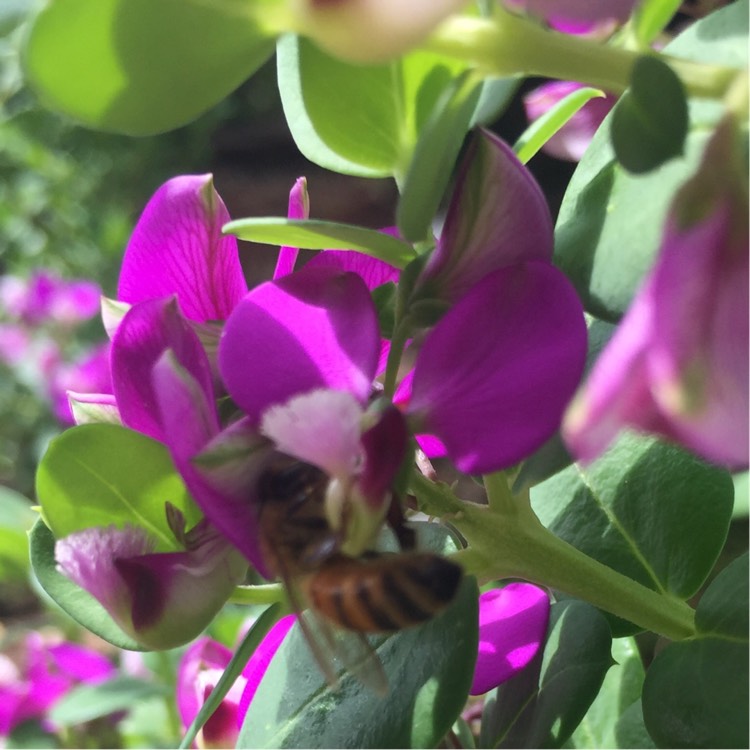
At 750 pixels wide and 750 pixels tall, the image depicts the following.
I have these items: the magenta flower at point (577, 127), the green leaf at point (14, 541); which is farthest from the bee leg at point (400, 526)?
the green leaf at point (14, 541)

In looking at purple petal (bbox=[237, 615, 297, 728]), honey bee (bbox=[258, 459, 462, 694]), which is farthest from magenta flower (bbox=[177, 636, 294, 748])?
honey bee (bbox=[258, 459, 462, 694])

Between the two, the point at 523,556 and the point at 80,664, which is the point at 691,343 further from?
the point at 80,664

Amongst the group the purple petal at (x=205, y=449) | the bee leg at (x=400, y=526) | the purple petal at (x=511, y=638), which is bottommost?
the purple petal at (x=511, y=638)

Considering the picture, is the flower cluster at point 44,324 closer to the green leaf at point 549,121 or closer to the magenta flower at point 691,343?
the green leaf at point 549,121

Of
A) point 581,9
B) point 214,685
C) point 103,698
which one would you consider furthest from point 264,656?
point 103,698

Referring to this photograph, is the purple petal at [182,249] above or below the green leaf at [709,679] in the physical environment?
above

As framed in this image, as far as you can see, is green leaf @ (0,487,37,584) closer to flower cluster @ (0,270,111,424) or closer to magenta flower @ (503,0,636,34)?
magenta flower @ (503,0,636,34)

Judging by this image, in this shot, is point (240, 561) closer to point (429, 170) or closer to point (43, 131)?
point (429, 170)
